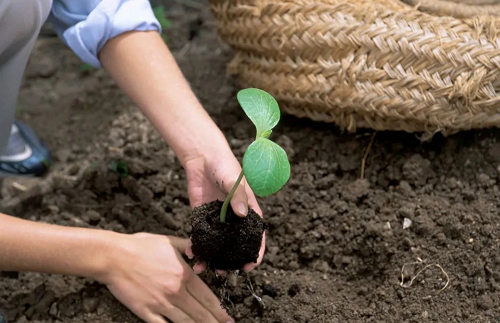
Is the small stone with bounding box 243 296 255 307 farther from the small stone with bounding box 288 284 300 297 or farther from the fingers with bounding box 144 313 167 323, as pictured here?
the fingers with bounding box 144 313 167 323

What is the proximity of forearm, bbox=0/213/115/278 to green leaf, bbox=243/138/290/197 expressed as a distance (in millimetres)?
469

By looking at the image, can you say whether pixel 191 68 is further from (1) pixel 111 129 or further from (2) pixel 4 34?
(2) pixel 4 34

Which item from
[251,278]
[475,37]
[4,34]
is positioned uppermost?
[4,34]

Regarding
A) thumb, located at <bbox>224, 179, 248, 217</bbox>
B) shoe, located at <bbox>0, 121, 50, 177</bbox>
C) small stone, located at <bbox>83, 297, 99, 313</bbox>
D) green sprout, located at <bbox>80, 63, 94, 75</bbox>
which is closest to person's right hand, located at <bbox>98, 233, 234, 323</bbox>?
small stone, located at <bbox>83, 297, 99, 313</bbox>

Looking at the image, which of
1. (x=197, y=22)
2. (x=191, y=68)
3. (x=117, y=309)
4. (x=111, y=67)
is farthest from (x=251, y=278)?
(x=197, y=22)

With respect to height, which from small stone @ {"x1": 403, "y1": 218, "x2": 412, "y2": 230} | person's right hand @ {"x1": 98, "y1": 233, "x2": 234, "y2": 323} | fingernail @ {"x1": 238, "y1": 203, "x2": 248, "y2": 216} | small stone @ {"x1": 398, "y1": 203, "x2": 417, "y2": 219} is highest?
fingernail @ {"x1": 238, "y1": 203, "x2": 248, "y2": 216}

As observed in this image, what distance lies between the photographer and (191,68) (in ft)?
6.46

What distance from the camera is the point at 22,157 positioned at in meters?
1.67

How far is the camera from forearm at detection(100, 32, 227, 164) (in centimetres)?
127

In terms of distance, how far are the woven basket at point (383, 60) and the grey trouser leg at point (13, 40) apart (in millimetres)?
568

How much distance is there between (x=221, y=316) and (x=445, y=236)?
1.91ft

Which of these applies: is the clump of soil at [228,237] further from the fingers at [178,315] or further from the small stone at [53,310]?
the small stone at [53,310]

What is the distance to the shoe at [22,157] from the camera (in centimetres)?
167

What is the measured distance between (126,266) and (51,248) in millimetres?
163
